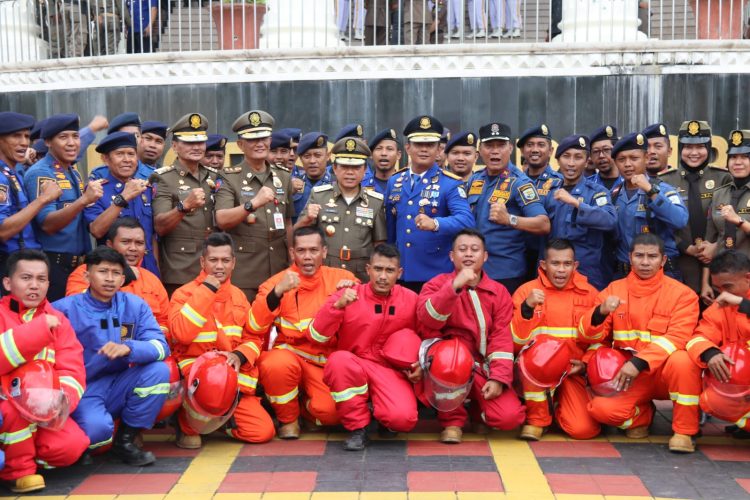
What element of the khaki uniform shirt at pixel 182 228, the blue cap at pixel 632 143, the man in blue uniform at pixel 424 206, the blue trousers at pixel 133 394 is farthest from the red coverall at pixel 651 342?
the khaki uniform shirt at pixel 182 228

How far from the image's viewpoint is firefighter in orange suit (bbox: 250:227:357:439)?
677cm

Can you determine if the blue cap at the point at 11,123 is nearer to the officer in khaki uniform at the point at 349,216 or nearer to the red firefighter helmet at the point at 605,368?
the officer in khaki uniform at the point at 349,216

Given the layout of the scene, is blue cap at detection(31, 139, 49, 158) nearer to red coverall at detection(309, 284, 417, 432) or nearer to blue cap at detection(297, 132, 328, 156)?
blue cap at detection(297, 132, 328, 156)

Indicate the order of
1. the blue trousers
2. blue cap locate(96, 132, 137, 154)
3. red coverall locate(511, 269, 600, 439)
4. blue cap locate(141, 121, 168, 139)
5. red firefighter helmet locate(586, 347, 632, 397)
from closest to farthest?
1. the blue trousers
2. red firefighter helmet locate(586, 347, 632, 397)
3. red coverall locate(511, 269, 600, 439)
4. blue cap locate(96, 132, 137, 154)
5. blue cap locate(141, 121, 168, 139)

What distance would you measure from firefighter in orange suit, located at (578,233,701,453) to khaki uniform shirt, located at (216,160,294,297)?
2.49 meters

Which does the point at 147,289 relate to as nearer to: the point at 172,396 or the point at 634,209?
the point at 172,396

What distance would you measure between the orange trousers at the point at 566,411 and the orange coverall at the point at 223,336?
1751mm

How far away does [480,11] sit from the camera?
10781 mm

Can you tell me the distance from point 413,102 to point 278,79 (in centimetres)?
146

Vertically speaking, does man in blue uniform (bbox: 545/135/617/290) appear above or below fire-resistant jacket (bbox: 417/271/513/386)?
above

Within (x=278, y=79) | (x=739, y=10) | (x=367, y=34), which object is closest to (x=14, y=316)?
(x=278, y=79)

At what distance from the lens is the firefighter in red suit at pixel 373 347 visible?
6.55 metres

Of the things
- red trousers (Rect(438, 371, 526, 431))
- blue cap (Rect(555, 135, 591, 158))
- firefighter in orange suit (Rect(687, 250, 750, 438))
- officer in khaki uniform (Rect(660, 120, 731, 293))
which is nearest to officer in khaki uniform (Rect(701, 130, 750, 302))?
officer in khaki uniform (Rect(660, 120, 731, 293))

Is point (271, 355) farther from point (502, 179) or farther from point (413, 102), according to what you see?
point (413, 102)
